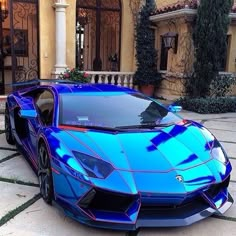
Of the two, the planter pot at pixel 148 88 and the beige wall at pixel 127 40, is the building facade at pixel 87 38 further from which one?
the planter pot at pixel 148 88

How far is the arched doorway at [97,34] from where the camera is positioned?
10.9 meters

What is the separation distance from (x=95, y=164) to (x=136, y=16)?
9.36 m

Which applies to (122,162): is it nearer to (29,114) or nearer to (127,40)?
(29,114)

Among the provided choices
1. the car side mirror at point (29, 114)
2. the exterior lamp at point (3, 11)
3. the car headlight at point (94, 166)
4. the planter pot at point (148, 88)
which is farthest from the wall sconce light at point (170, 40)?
the car headlight at point (94, 166)

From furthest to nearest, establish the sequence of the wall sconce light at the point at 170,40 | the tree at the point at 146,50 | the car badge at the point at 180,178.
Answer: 1. the tree at the point at 146,50
2. the wall sconce light at the point at 170,40
3. the car badge at the point at 180,178

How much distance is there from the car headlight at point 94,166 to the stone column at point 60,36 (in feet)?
24.9

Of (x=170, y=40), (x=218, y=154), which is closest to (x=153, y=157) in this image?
(x=218, y=154)

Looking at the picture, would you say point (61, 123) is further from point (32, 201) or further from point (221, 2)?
point (221, 2)

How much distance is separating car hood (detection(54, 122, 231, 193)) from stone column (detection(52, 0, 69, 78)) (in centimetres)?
718

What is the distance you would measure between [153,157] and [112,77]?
8325 mm

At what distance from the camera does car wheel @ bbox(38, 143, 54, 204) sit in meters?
3.14

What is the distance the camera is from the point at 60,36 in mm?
10023

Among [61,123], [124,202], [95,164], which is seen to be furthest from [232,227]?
[61,123]

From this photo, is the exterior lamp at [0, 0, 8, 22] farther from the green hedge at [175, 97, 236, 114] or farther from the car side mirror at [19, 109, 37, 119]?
the car side mirror at [19, 109, 37, 119]
